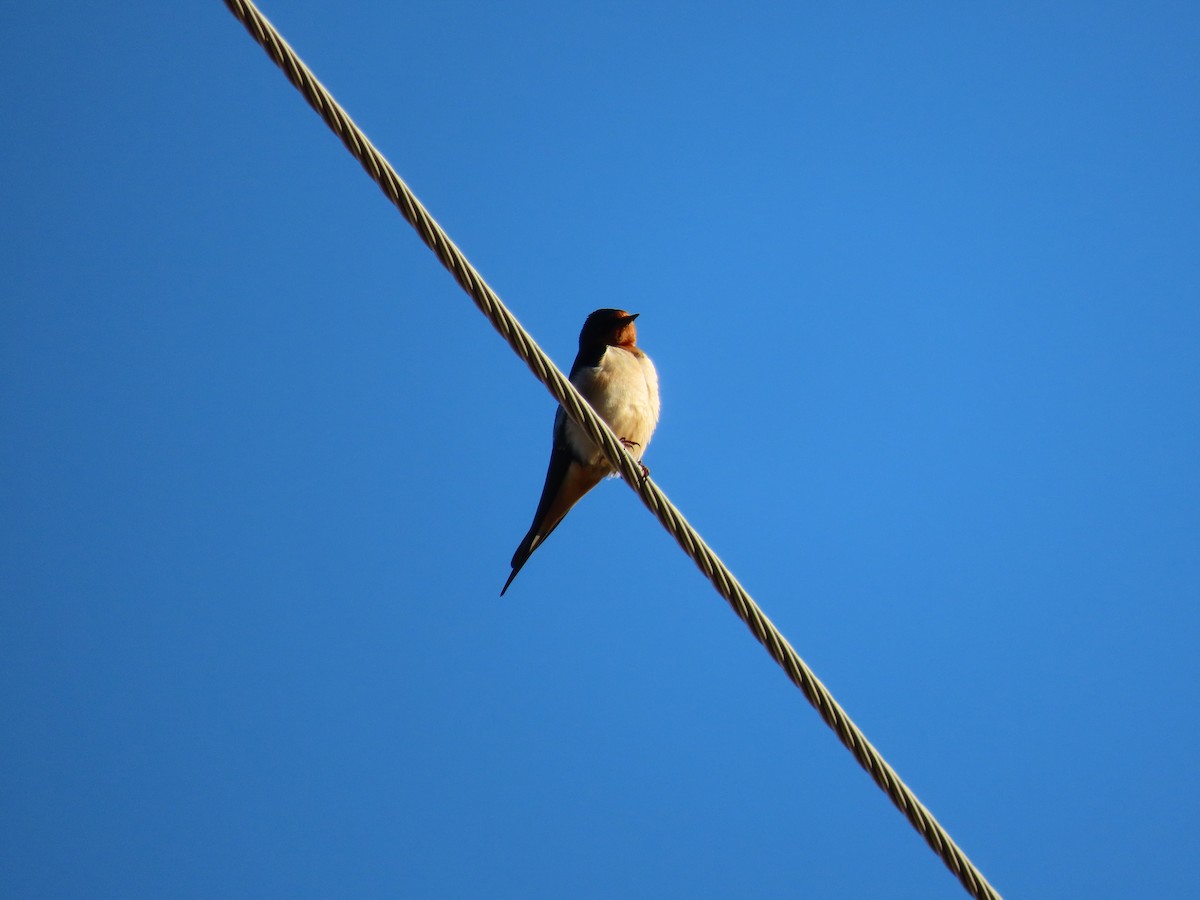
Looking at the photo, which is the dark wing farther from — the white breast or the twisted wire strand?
the twisted wire strand

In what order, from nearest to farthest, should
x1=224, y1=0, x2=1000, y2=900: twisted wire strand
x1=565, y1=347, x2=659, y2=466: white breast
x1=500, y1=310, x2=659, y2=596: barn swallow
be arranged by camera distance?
1. x1=224, y1=0, x2=1000, y2=900: twisted wire strand
2. x1=500, y1=310, x2=659, y2=596: barn swallow
3. x1=565, y1=347, x2=659, y2=466: white breast

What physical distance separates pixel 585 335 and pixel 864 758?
5.02 metres

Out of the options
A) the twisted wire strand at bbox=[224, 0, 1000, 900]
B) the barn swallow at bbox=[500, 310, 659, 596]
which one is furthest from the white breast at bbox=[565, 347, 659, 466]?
the twisted wire strand at bbox=[224, 0, 1000, 900]

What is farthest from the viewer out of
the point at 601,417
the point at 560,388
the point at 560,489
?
the point at 560,489

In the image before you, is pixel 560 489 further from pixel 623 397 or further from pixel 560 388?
pixel 560 388

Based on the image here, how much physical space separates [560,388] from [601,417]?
3.05 meters

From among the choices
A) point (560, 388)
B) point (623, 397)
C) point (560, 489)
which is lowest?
point (560, 388)

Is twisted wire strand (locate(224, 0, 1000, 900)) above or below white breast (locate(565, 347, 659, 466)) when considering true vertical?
below

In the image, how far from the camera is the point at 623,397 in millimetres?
6828

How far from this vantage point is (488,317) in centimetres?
328

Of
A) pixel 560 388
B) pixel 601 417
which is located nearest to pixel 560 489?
pixel 601 417

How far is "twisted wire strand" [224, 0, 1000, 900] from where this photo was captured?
2.90 meters

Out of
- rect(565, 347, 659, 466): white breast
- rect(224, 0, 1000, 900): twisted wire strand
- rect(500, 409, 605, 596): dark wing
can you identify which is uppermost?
rect(565, 347, 659, 466): white breast

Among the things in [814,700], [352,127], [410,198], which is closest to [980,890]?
[814,700]
